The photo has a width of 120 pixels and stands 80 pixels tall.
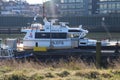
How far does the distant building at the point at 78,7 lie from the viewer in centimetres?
11961

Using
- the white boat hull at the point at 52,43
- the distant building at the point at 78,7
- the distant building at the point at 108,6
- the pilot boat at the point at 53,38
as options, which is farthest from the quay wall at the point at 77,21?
the white boat hull at the point at 52,43

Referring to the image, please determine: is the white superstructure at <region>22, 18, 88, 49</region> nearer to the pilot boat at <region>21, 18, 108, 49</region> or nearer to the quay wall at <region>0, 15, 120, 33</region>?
the pilot boat at <region>21, 18, 108, 49</region>

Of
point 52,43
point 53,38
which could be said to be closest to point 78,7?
point 53,38

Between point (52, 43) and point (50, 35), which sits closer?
point (52, 43)

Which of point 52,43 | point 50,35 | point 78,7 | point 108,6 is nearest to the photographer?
point 52,43

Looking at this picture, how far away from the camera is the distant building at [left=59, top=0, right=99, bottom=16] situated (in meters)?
120

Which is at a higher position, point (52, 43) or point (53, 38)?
point (53, 38)

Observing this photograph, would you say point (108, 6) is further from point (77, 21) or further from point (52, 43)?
point (52, 43)

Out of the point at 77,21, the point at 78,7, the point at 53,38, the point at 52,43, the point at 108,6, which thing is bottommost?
the point at 77,21

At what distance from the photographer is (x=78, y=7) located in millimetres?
125688

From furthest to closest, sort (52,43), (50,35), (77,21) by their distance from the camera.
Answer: (77,21), (50,35), (52,43)

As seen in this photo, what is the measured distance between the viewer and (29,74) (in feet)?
34.5

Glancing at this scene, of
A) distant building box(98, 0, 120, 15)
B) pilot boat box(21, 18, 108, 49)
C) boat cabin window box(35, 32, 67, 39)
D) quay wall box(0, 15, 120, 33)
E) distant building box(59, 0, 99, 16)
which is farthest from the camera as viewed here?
Result: distant building box(59, 0, 99, 16)

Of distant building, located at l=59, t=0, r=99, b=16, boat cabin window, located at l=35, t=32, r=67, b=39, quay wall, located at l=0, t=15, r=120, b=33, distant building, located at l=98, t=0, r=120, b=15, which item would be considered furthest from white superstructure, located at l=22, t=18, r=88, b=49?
distant building, located at l=98, t=0, r=120, b=15
